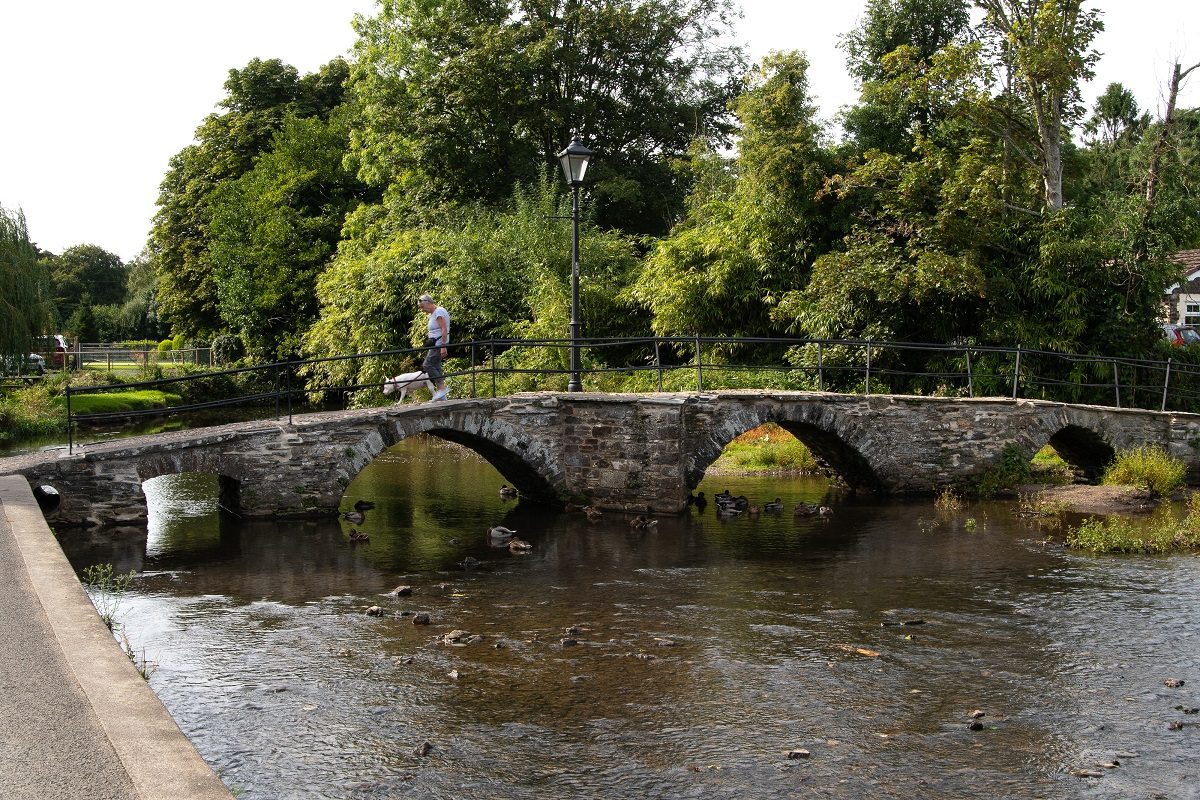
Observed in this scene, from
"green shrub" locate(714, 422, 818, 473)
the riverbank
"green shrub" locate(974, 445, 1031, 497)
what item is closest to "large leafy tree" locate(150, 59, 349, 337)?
"green shrub" locate(714, 422, 818, 473)

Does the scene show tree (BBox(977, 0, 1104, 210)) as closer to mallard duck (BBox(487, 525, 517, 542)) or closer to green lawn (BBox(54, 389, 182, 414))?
mallard duck (BBox(487, 525, 517, 542))

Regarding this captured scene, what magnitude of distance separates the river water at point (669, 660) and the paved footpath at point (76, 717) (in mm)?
1267

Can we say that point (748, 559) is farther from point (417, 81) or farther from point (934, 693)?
point (417, 81)

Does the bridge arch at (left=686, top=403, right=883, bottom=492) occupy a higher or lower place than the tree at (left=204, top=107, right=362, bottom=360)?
lower

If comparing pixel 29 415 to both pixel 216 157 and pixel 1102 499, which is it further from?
pixel 1102 499

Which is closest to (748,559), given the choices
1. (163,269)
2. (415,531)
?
(415,531)

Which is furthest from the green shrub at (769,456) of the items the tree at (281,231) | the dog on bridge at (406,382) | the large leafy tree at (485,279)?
the tree at (281,231)

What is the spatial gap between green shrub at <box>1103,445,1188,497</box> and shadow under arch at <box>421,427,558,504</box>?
9.52m

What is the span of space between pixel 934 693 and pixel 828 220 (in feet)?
54.8

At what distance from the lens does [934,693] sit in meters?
8.16

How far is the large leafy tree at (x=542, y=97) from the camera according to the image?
30484 millimetres

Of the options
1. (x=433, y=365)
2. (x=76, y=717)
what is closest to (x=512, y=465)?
(x=433, y=365)

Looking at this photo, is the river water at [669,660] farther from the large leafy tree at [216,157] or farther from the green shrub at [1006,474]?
the large leafy tree at [216,157]

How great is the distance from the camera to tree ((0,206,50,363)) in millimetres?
30172
